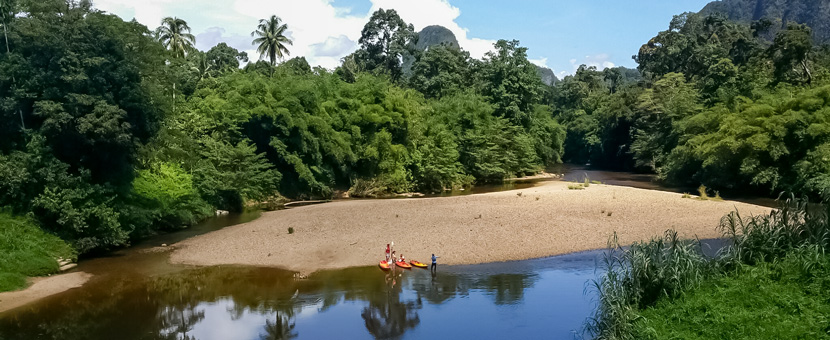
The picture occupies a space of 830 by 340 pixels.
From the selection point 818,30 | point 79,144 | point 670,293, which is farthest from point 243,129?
point 818,30

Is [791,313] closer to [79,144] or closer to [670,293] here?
[670,293]

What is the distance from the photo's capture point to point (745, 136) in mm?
37312

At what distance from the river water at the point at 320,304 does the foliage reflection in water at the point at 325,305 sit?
35 mm

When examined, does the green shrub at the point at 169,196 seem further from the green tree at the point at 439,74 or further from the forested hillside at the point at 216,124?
the green tree at the point at 439,74

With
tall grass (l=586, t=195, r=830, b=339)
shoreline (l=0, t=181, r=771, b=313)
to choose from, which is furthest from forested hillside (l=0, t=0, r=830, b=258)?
shoreline (l=0, t=181, r=771, b=313)

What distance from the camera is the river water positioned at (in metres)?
16.4

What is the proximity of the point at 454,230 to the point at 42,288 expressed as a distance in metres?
17.3

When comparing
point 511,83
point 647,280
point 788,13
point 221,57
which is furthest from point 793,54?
point 788,13

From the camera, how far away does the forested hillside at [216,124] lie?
23000 millimetres

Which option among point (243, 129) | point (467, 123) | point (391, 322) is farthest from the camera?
point (467, 123)

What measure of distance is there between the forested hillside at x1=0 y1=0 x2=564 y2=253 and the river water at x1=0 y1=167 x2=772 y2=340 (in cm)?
437

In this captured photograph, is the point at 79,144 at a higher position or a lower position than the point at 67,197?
higher

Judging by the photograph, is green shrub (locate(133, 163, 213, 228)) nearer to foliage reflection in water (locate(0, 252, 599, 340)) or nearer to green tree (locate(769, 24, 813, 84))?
foliage reflection in water (locate(0, 252, 599, 340))

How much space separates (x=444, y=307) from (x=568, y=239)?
1036 centimetres
